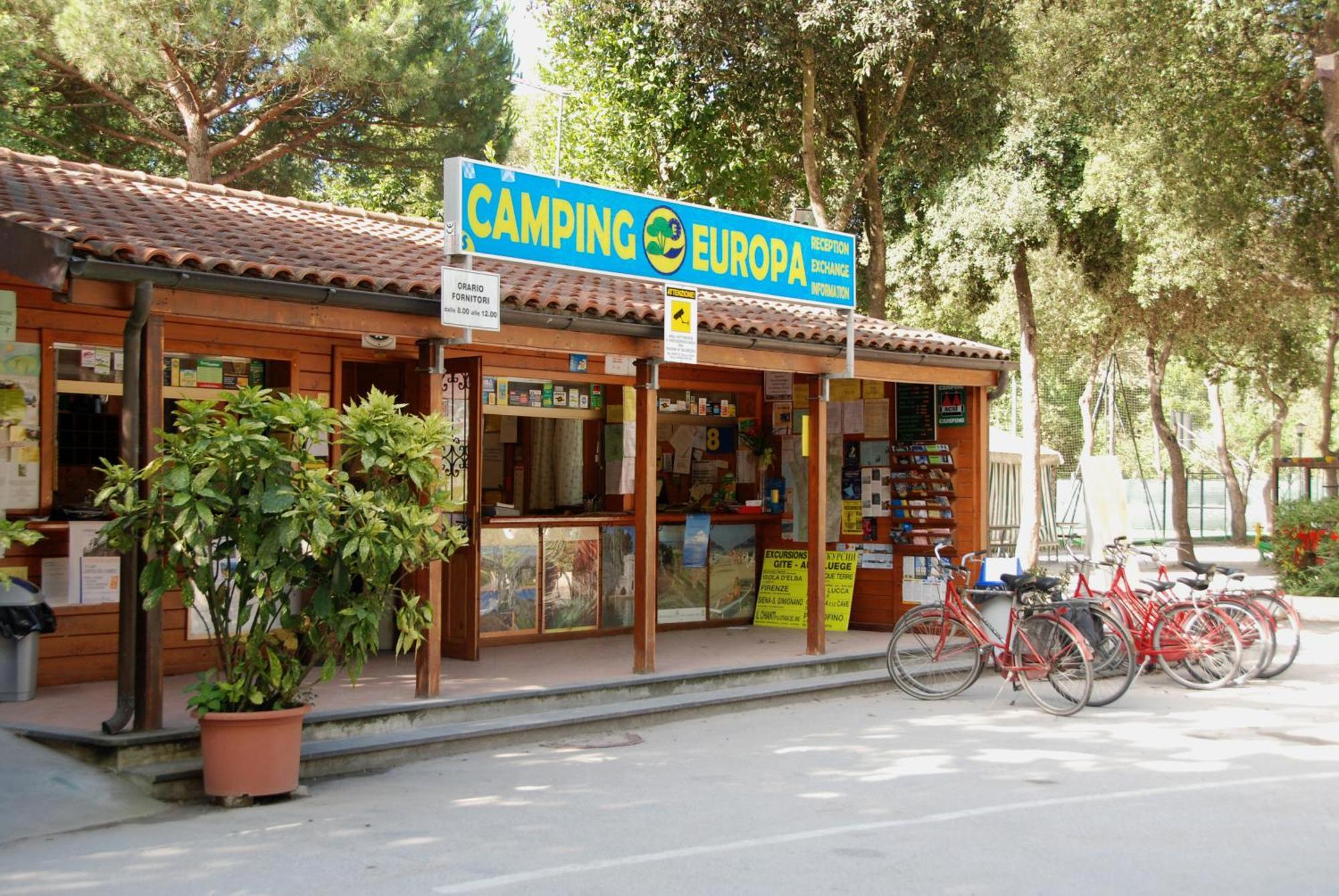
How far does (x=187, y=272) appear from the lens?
7.36m

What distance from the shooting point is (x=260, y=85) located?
64.3 ft

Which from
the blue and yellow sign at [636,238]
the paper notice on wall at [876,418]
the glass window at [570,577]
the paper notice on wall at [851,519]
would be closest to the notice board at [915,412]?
the paper notice on wall at [876,418]

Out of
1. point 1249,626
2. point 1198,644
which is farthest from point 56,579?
point 1249,626

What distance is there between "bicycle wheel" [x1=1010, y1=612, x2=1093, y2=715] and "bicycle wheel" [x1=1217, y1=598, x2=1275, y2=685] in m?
2.06

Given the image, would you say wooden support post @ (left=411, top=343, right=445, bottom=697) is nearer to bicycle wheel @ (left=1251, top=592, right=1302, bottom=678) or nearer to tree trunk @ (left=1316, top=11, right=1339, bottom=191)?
bicycle wheel @ (left=1251, top=592, right=1302, bottom=678)

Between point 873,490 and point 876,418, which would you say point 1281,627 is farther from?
point 876,418

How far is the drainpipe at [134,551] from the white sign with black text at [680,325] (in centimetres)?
376

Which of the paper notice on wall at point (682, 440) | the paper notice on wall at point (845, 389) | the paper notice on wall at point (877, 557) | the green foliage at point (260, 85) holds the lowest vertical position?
the paper notice on wall at point (877, 557)

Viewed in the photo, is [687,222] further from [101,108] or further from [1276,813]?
[101,108]

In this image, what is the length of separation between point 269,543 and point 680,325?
394cm

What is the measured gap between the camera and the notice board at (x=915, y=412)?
1313cm

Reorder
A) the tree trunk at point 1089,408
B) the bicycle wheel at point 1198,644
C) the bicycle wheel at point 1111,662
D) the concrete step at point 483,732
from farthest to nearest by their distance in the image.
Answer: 1. the tree trunk at point 1089,408
2. the bicycle wheel at point 1198,644
3. the bicycle wheel at point 1111,662
4. the concrete step at point 483,732

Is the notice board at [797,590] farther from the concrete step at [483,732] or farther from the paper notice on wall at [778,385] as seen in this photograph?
the concrete step at [483,732]

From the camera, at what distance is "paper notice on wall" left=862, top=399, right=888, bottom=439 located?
13.4 meters
